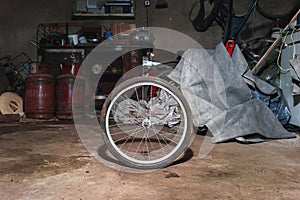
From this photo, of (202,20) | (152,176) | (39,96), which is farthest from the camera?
(202,20)

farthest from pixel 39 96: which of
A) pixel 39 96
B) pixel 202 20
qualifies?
pixel 202 20

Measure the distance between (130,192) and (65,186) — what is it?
292mm

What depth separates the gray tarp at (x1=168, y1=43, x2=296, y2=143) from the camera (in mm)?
2236

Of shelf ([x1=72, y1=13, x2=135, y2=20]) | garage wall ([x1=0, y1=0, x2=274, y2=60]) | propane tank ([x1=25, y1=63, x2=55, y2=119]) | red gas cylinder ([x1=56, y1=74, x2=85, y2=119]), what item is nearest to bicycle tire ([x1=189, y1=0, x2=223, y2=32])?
garage wall ([x1=0, y1=0, x2=274, y2=60])

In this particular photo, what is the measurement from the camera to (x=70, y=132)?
2.68m

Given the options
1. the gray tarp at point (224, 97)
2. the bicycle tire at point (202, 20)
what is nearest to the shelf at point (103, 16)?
the bicycle tire at point (202, 20)

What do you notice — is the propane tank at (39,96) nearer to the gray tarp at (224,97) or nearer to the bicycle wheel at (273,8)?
the gray tarp at (224,97)

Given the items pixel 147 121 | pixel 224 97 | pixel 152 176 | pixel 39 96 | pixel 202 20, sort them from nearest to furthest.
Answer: pixel 152 176 < pixel 147 121 < pixel 224 97 < pixel 39 96 < pixel 202 20

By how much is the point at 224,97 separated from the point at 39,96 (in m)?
2.30

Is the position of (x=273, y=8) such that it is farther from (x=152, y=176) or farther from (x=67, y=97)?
(x=152, y=176)

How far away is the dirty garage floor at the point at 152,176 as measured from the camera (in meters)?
1.20

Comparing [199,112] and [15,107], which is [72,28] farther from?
[199,112]

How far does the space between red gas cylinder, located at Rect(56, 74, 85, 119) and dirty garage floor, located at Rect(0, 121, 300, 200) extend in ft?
4.98

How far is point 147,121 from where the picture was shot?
69.4 inches
